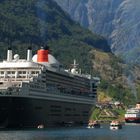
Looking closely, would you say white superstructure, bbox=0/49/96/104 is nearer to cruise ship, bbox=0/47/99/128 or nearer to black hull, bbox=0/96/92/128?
cruise ship, bbox=0/47/99/128

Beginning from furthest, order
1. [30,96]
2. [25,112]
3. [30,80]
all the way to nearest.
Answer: [30,80] → [30,96] → [25,112]

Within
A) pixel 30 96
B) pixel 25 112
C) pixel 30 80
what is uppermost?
pixel 30 80

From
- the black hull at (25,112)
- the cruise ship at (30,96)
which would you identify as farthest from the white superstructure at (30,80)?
the black hull at (25,112)

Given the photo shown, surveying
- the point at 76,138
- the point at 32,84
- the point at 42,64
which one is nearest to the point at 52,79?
the point at 42,64

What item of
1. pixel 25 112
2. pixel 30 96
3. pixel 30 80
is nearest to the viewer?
pixel 25 112

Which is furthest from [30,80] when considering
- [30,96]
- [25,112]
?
[25,112]

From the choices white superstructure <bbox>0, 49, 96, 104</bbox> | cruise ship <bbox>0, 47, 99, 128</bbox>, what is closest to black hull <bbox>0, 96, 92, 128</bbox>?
cruise ship <bbox>0, 47, 99, 128</bbox>

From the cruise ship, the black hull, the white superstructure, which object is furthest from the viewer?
the white superstructure

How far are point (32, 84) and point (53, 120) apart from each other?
1844cm

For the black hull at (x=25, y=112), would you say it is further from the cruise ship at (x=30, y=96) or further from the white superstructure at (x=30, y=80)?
the white superstructure at (x=30, y=80)

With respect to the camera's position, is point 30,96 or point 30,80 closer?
point 30,96

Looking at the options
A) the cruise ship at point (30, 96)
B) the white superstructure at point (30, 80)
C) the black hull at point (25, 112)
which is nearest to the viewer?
the black hull at point (25, 112)

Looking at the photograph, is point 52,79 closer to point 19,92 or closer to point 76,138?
point 19,92

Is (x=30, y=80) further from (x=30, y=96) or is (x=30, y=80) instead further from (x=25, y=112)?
(x=25, y=112)
